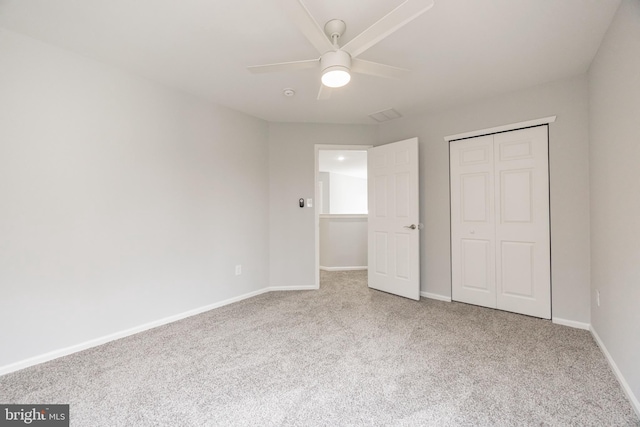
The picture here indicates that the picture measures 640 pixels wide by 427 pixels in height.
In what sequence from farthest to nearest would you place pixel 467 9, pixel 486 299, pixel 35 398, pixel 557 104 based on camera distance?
pixel 486 299
pixel 557 104
pixel 467 9
pixel 35 398

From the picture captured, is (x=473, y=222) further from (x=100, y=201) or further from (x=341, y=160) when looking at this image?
(x=341, y=160)

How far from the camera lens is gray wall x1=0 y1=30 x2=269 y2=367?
196 centimetres

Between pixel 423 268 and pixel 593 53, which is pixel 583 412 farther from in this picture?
pixel 593 53

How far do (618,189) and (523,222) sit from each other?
110 cm

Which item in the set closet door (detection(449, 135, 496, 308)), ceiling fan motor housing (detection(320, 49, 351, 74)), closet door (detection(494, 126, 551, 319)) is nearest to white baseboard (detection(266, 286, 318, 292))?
closet door (detection(449, 135, 496, 308))

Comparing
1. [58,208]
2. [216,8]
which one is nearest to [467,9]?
[216,8]

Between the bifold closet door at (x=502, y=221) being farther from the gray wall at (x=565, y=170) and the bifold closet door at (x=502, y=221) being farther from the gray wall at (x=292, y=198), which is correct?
the gray wall at (x=292, y=198)

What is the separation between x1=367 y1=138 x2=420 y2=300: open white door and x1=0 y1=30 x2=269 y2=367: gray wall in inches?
74.3

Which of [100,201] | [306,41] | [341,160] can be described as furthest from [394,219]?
[341,160]

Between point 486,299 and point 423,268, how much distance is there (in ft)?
2.48

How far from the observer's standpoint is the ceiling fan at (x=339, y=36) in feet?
4.32

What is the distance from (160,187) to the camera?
2744 millimetres

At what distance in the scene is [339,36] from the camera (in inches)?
76.5

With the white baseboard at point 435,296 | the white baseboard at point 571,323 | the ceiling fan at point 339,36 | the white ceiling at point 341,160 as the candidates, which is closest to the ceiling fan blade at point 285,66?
the ceiling fan at point 339,36
